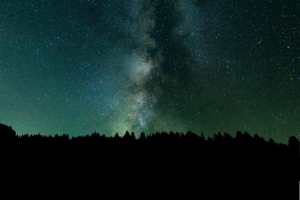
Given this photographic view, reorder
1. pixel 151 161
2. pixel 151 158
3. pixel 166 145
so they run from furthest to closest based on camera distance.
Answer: pixel 166 145
pixel 151 158
pixel 151 161

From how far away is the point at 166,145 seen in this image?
54250 millimetres

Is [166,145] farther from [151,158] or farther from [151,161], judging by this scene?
[151,161]

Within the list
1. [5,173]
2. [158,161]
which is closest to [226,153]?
[158,161]

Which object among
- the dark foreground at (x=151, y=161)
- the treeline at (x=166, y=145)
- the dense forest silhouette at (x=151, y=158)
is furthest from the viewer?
the treeline at (x=166, y=145)

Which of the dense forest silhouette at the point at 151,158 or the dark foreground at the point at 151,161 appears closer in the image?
the dark foreground at the point at 151,161

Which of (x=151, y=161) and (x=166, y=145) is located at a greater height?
(x=166, y=145)

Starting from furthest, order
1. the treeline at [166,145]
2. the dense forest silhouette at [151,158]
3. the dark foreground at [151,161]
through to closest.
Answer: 1. the treeline at [166,145]
2. the dense forest silhouette at [151,158]
3. the dark foreground at [151,161]

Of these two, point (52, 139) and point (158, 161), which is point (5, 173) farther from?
point (158, 161)

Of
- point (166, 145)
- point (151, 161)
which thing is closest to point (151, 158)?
point (151, 161)

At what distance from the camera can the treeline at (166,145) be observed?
154 feet

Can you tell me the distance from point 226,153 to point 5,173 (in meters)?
Result: 66.2

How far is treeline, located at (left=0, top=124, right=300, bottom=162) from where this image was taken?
4681 cm

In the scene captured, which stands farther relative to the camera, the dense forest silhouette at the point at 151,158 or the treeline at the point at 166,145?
the treeline at the point at 166,145

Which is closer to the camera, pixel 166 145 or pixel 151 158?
pixel 151 158
